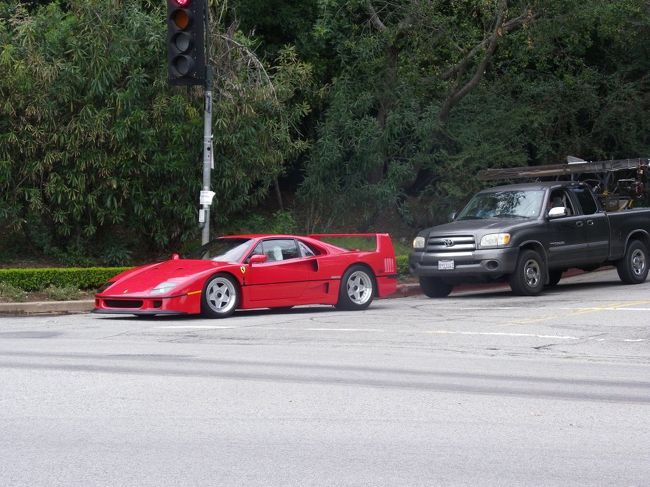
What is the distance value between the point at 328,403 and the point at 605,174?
15.6 meters

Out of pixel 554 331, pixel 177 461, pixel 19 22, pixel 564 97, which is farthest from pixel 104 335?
pixel 564 97

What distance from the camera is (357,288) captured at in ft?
54.7

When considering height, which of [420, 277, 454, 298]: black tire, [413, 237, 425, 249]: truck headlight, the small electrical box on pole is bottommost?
[420, 277, 454, 298]: black tire

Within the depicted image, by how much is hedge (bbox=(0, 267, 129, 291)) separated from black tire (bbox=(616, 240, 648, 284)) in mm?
9551

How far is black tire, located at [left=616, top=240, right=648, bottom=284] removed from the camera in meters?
20.2

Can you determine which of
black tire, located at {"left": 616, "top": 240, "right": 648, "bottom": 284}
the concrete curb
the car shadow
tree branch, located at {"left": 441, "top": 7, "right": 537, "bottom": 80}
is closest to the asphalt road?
the car shadow

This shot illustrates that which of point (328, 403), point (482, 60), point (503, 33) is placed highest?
point (503, 33)

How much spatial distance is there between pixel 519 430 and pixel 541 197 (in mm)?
12080

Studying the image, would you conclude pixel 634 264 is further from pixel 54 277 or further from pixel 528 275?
pixel 54 277

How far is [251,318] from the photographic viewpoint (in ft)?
50.2

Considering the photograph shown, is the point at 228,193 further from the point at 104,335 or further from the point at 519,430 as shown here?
the point at 519,430

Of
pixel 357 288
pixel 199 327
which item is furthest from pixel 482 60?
pixel 199 327

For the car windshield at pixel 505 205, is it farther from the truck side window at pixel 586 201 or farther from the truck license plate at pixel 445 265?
the truck license plate at pixel 445 265

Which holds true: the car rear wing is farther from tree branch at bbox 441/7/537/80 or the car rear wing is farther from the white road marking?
tree branch at bbox 441/7/537/80
